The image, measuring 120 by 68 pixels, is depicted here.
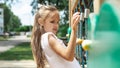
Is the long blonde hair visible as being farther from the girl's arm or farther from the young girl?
the girl's arm

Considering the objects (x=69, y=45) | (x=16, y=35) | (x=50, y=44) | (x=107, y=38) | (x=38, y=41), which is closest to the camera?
(x=107, y=38)

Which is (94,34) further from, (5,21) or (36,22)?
(5,21)

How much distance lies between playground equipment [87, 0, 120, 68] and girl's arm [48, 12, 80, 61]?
1.44ft

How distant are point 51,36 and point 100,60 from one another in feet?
2.74

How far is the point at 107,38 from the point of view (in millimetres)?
967

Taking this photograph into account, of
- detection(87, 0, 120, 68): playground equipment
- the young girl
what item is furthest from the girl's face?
detection(87, 0, 120, 68): playground equipment

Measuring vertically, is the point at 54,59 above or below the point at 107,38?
below

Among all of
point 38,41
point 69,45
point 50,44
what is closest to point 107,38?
point 69,45

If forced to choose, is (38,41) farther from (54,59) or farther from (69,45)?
(69,45)

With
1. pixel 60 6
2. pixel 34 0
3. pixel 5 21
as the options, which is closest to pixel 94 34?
pixel 60 6

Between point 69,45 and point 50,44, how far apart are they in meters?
0.22

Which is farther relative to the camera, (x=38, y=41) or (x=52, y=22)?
(x=38, y=41)

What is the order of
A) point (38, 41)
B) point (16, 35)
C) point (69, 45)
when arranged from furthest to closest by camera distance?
1. point (16, 35)
2. point (38, 41)
3. point (69, 45)

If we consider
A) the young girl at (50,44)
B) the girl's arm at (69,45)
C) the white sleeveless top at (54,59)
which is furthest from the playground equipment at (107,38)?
the white sleeveless top at (54,59)
